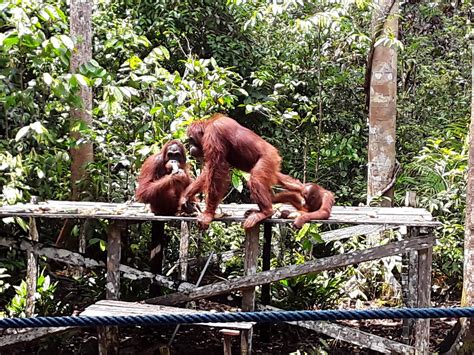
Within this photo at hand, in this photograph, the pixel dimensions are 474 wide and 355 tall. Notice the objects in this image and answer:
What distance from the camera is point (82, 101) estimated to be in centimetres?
620

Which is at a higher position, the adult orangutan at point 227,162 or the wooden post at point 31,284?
the adult orangutan at point 227,162

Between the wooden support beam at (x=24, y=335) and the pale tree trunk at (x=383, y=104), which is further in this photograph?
the pale tree trunk at (x=383, y=104)

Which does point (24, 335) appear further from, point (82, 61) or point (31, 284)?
point (82, 61)

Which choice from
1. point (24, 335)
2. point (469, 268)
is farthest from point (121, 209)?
point (469, 268)

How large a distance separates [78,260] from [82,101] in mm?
1579

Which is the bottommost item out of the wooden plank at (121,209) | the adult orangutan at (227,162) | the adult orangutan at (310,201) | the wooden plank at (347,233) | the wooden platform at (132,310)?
the wooden platform at (132,310)

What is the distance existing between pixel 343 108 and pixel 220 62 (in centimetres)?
171

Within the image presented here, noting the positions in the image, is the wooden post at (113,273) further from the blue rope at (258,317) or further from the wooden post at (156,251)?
the blue rope at (258,317)

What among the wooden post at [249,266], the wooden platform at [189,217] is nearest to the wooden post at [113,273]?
the wooden platform at [189,217]

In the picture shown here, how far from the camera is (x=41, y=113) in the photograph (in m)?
6.47

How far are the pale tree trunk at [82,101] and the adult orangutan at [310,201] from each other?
2.23 metres

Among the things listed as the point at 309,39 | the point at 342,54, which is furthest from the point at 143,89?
the point at 342,54

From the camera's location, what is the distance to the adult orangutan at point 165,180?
481 cm

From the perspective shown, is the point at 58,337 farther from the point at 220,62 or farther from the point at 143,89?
the point at 220,62
